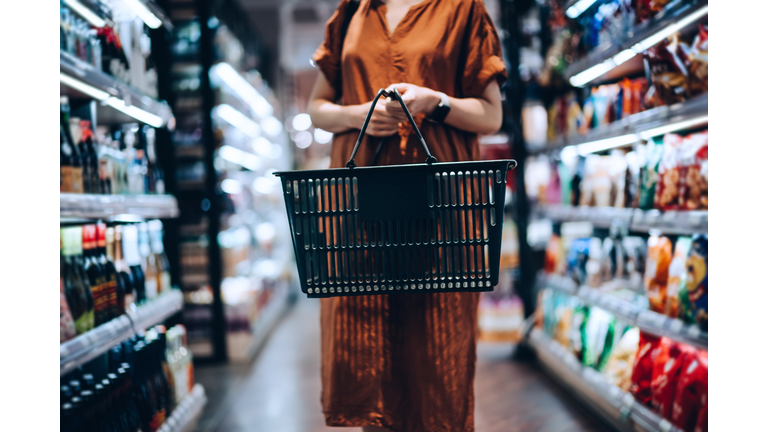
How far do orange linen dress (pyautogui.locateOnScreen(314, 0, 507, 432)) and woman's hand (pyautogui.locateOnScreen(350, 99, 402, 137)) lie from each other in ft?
0.18

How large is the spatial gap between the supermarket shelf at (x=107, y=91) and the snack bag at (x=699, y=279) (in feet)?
6.88

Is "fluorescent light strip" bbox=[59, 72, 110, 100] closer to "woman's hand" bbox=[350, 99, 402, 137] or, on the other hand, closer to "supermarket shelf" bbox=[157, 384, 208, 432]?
"woman's hand" bbox=[350, 99, 402, 137]

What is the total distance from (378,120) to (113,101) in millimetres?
1270

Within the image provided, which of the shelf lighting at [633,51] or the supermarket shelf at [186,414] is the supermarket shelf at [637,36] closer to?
the shelf lighting at [633,51]

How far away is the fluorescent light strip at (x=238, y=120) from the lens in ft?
14.5

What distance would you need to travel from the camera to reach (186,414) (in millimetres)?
2422

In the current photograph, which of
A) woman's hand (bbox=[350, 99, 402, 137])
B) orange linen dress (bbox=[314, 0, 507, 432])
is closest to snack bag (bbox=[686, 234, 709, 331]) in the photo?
orange linen dress (bbox=[314, 0, 507, 432])

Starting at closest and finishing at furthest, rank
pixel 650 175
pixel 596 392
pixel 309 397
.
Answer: pixel 650 175 → pixel 596 392 → pixel 309 397

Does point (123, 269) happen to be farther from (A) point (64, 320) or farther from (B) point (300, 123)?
(B) point (300, 123)

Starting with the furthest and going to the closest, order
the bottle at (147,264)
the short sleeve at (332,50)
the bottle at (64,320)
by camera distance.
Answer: the bottle at (147,264) → the bottle at (64,320) → the short sleeve at (332,50)

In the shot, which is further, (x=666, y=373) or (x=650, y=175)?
(x=650, y=175)

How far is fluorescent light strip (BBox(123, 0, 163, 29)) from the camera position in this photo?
2.25 m

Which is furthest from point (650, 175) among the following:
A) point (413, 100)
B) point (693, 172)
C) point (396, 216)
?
point (396, 216)

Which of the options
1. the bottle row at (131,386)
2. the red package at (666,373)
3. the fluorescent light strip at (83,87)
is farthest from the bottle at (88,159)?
the red package at (666,373)
